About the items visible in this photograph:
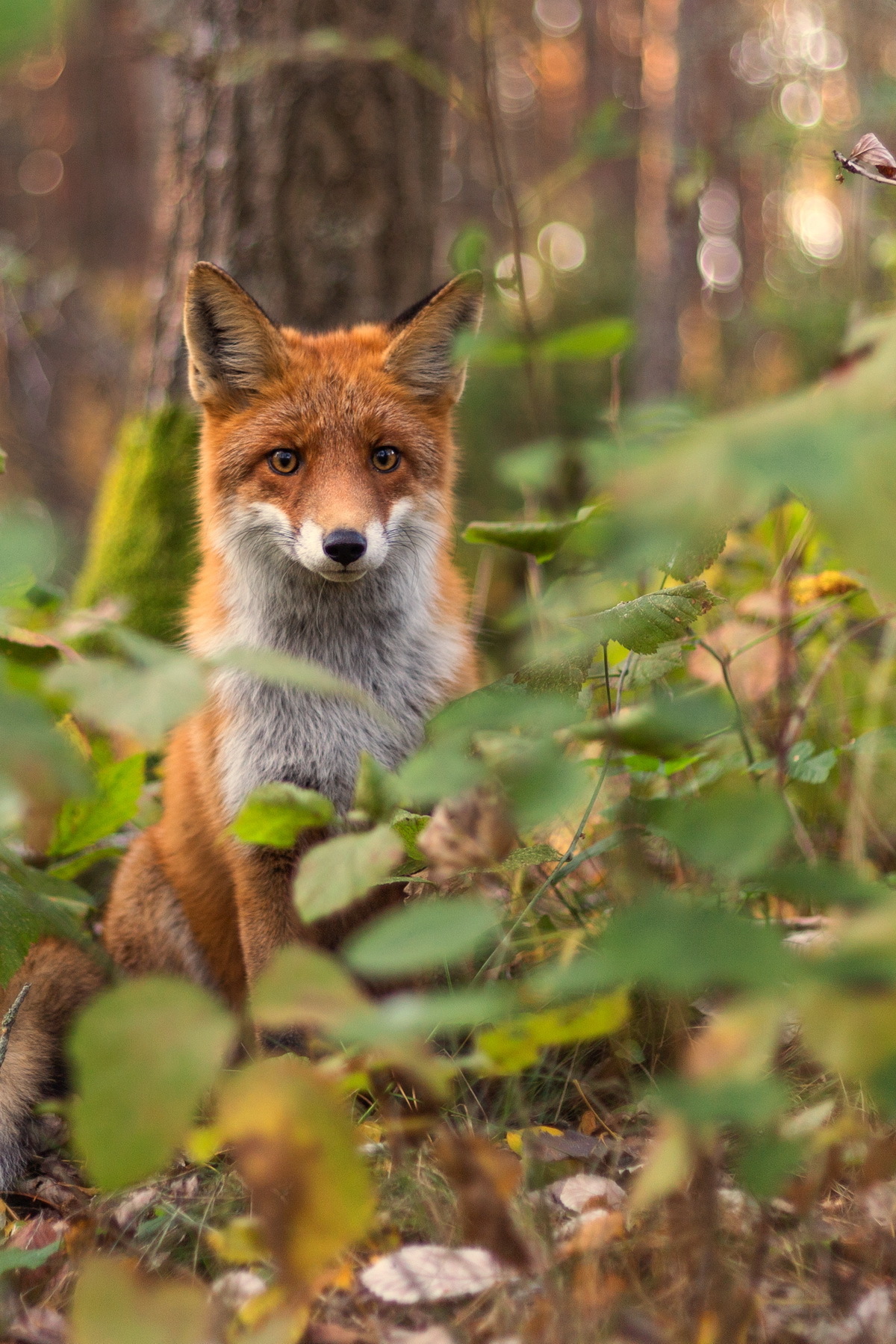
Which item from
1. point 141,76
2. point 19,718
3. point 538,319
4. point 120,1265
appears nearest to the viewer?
point 19,718

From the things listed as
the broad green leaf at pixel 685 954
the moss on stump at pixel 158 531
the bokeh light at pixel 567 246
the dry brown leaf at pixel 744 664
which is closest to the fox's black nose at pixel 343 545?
the dry brown leaf at pixel 744 664

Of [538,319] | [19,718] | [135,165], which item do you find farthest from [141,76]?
[19,718]

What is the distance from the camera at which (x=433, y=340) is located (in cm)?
322

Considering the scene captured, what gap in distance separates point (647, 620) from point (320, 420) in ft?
4.45

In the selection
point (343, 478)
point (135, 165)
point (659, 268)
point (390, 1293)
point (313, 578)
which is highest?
point (135, 165)

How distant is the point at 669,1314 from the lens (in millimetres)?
1479

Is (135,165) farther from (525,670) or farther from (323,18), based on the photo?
(525,670)

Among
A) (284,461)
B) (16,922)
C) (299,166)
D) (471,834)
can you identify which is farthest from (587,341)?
(299,166)

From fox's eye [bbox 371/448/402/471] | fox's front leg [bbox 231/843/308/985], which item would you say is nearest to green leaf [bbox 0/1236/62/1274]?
fox's front leg [bbox 231/843/308/985]

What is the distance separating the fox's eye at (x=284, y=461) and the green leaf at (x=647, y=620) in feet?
4.01

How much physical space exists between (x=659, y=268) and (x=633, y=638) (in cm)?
928

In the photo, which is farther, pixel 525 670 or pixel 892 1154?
pixel 525 670

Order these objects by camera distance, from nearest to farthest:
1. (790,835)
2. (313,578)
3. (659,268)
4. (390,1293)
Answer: (390,1293)
(790,835)
(313,578)
(659,268)

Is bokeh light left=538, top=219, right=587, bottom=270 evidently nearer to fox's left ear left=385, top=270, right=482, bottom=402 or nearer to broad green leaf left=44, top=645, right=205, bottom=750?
fox's left ear left=385, top=270, right=482, bottom=402
